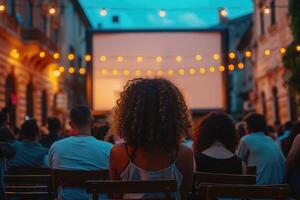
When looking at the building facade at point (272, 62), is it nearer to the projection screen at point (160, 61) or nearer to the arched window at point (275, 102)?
the arched window at point (275, 102)

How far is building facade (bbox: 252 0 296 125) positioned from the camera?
26.7 metres

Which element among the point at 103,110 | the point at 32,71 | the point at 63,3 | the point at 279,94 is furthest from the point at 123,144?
the point at 63,3

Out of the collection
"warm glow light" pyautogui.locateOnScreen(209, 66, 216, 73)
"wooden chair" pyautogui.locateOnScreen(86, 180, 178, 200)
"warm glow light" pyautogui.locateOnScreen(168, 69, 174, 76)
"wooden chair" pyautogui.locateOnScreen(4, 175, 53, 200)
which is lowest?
"wooden chair" pyautogui.locateOnScreen(4, 175, 53, 200)

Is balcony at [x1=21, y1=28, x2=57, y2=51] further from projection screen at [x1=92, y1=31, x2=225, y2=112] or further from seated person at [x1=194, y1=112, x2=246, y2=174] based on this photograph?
seated person at [x1=194, y1=112, x2=246, y2=174]

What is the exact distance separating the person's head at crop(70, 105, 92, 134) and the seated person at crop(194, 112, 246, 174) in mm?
1146

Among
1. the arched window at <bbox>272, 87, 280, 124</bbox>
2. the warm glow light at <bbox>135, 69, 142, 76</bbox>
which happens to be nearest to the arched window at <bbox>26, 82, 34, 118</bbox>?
the warm glow light at <bbox>135, 69, 142, 76</bbox>

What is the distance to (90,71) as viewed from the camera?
20.5 m

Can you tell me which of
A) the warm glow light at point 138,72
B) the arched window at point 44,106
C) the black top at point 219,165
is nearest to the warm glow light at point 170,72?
the warm glow light at point 138,72

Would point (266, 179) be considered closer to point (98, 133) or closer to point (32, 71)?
point (98, 133)

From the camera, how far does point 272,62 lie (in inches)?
1190

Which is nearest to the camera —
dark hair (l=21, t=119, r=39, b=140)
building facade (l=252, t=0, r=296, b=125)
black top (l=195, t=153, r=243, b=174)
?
Result: black top (l=195, t=153, r=243, b=174)

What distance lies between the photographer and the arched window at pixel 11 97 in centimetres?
2305

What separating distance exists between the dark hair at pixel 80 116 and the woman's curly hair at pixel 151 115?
2.07m

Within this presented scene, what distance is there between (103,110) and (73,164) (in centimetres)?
1449
